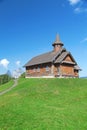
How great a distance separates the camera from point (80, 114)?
74.1 feet

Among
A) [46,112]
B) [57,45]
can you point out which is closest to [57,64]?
[57,45]

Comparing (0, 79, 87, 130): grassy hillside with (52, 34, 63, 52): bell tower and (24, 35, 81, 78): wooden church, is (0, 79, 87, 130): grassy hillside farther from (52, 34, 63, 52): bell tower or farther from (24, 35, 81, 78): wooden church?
(52, 34, 63, 52): bell tower

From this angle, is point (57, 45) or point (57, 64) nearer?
point (57, 64)

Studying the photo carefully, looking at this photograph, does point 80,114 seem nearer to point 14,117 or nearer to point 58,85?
point 14,117

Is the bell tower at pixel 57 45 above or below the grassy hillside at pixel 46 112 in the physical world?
above

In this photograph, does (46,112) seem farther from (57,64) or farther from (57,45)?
(57,45)

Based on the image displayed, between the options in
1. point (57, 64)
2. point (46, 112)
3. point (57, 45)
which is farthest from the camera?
point (57, 45)

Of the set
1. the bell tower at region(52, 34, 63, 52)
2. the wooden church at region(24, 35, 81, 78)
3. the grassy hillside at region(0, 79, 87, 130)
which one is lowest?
the grassy hillside at region(0, 79, 87, 130)

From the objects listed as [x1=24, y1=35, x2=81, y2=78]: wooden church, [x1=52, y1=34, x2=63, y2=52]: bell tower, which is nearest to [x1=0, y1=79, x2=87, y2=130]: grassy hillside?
[x1=24, y1=35, x2=81, y2=78]: wooden church

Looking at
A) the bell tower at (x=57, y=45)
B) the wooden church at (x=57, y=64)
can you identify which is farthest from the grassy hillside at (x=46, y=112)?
the bell tower at (x=57, y=45)

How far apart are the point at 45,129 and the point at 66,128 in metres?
1.96

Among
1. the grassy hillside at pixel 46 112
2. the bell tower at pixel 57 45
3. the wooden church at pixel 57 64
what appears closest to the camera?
the grassy hillside at pixel 46 112

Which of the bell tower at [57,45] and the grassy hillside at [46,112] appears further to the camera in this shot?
the bell tower at [57,45]

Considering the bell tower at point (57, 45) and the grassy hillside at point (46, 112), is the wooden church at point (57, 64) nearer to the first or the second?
the bell tower at point (57, 45)
